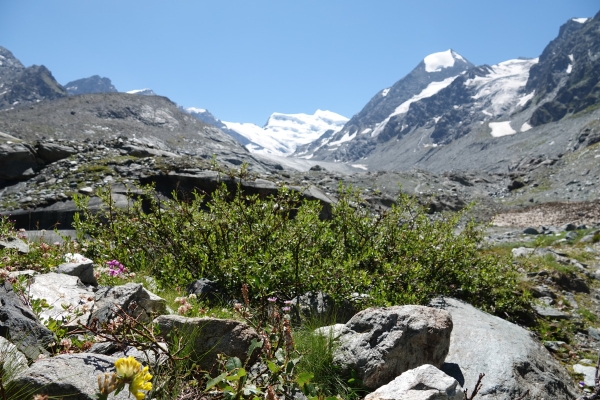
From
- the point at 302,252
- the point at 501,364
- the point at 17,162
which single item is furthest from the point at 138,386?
the point at 17,162

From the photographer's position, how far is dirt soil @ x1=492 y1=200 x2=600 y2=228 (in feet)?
84.5

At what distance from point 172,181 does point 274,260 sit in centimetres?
1101

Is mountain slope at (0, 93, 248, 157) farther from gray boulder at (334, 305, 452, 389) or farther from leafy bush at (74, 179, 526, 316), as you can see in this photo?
gray boulder at (334, 305, 452, 389)

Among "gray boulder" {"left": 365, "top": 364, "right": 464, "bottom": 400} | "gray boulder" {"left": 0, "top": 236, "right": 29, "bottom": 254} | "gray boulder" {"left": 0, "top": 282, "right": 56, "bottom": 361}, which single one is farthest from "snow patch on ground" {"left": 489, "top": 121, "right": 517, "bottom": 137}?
"gray boulder" {"left": 0, "top": 282, "right": 56, "bottom": 361}

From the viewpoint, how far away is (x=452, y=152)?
163875mm

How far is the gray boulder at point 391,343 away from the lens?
4.09 m

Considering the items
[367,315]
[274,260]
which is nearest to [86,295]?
[274,260]

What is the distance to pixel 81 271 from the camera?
19.8ft

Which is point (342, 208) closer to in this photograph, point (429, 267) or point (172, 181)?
point (429, 267)

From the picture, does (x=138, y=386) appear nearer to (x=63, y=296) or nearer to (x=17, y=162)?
(x=63, y=296)

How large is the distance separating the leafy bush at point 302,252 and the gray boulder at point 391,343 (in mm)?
1192

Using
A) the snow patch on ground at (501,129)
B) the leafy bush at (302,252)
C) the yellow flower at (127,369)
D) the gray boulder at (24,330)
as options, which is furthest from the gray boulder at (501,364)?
the snow patch on ground at (501,129)

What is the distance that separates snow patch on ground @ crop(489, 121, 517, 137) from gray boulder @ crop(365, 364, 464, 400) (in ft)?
560

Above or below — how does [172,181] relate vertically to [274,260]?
above
